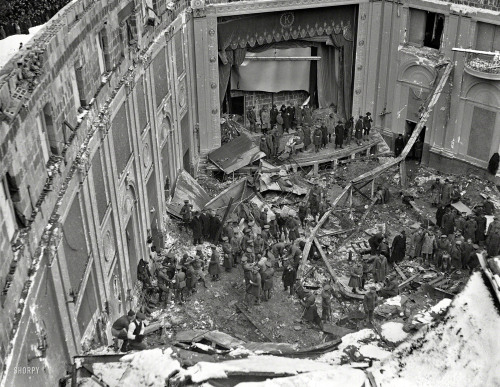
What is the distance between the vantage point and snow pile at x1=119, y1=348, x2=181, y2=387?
9.58m

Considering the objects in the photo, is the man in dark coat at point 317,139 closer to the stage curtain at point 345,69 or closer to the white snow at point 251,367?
the stage curtain at point 345,69

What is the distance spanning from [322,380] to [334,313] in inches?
390

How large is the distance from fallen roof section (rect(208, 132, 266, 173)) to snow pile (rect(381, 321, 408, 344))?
1446 cm

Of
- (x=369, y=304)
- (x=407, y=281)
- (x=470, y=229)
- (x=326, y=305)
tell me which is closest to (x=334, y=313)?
(x=326, y=305)

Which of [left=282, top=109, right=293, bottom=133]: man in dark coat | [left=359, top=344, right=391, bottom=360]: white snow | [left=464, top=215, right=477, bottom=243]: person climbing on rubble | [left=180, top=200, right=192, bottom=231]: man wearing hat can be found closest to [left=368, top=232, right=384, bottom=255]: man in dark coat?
[left=464, top=215, right=477, bottom=243]: person climbing on rubble

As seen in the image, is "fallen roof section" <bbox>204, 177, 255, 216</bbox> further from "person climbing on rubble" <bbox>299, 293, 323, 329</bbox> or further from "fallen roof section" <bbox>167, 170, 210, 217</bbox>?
"person climbing on rubble" <bbox>299, 293, 323, 329</bbox>

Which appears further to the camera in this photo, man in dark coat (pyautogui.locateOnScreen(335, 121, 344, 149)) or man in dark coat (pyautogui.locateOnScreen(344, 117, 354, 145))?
man in dark coat (pyautogui.locateOnScreen(344, 117, 354, 145))

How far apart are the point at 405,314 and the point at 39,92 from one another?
10.5m

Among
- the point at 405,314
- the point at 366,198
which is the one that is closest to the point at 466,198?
the point at 366,198

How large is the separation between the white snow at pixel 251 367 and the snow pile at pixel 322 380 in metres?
0.22

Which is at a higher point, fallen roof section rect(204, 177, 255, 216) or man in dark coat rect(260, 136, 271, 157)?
man in dark coat rect(260, 136, 271, 157)

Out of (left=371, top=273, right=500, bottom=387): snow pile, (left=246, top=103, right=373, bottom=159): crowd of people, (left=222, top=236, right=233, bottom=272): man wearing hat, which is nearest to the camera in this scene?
(left=371, top=273, right=500, bottom=387): snow pile

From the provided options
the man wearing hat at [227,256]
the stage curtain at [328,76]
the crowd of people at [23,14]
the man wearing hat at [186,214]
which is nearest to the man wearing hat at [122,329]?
the man wearing hat at [227,256]

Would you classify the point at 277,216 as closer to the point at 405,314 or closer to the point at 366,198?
the point at 366,198
